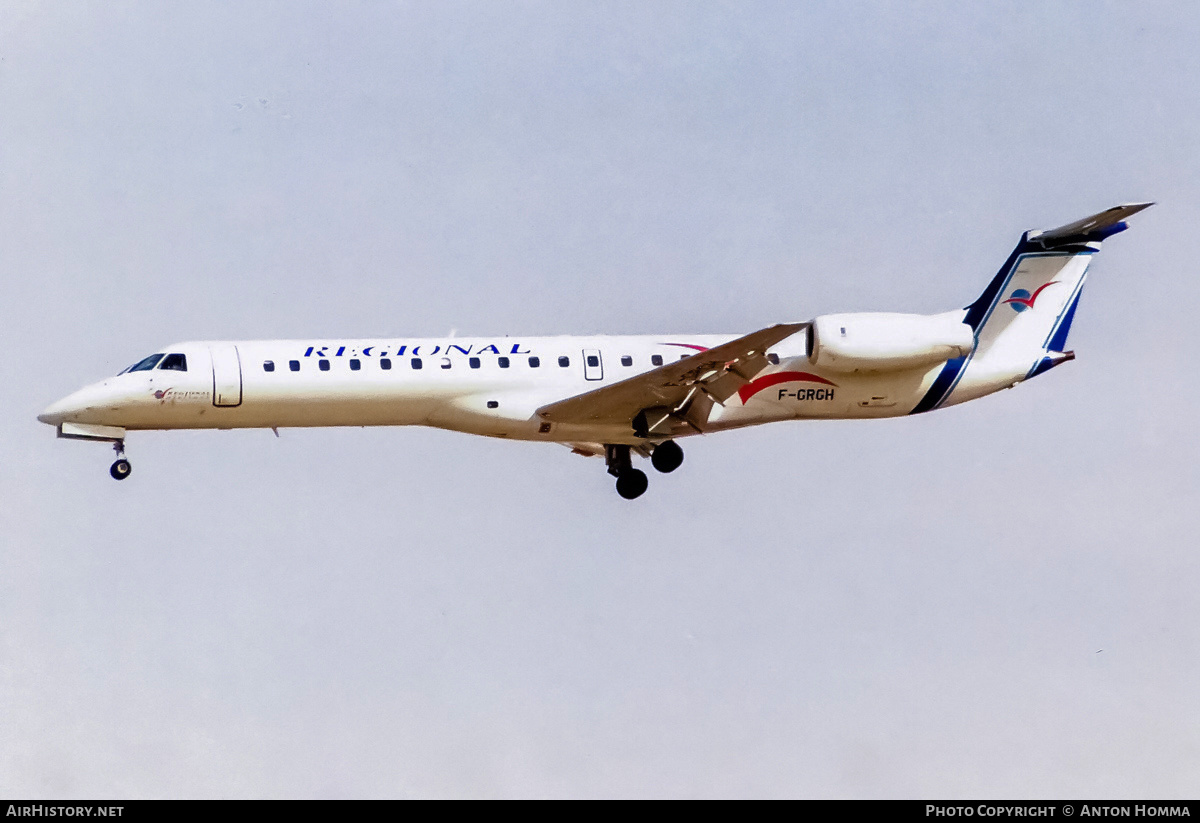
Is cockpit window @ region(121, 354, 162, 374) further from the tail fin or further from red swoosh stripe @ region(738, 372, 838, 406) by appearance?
the tail fin

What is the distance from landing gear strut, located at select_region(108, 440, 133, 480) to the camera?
25.4 meters

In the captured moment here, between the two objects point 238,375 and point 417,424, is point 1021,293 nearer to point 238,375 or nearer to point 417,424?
point 417,424

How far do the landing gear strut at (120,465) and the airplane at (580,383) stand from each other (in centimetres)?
2

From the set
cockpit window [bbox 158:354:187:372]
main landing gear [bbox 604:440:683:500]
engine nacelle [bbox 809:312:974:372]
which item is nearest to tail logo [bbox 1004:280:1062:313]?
engine nacelle [bbox 809:312:974:372]

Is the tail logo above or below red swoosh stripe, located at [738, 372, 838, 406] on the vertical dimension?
above

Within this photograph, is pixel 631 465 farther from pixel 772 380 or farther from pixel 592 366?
pixel 772 380

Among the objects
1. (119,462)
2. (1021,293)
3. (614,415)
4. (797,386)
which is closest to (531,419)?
(614,415)

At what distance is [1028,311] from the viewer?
28312mm

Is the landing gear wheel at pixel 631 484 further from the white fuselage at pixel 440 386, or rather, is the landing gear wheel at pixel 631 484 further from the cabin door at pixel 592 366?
the cabin door at pixel 592 366

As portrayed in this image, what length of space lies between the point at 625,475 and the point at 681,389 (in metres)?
2.81

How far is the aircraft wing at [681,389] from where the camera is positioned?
24562mm

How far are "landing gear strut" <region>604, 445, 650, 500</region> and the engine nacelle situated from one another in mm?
3526

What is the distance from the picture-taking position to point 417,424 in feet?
86.3

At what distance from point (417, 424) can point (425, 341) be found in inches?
50.3
